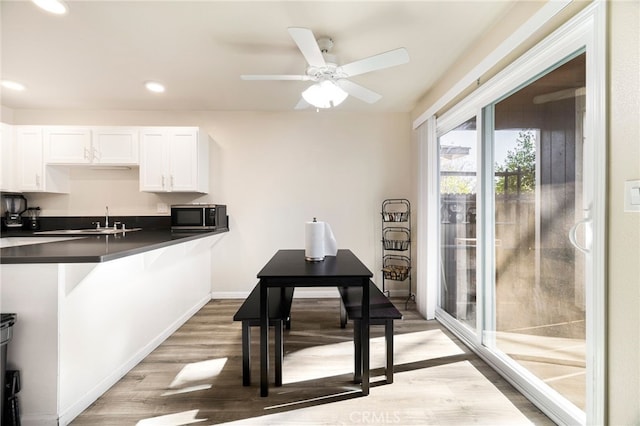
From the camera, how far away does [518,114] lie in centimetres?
203

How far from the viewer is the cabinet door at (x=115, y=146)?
3.52 meters

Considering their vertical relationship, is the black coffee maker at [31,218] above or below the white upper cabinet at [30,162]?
below

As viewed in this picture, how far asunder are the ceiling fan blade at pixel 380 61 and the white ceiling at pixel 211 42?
1.21ft

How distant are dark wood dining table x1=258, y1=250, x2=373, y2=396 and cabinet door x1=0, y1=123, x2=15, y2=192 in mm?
3721

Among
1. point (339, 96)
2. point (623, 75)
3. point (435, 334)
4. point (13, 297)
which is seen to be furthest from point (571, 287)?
point (13, 297)

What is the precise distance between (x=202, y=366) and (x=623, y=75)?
2972 mm

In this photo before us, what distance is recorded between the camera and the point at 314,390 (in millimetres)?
1921

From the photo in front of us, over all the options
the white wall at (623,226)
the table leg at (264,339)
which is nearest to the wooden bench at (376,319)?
the table leg at (264,339)

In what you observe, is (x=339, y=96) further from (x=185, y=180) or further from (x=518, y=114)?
(x=185, y=180)

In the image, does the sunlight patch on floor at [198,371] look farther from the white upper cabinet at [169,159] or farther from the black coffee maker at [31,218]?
the black coffee maker at [31,218]

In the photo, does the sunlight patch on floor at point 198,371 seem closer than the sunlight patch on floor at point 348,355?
Yes

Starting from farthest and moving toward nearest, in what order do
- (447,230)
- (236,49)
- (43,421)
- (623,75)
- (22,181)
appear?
(22,181)
(447,230)
(236,49)
(43,421)
(623,75)

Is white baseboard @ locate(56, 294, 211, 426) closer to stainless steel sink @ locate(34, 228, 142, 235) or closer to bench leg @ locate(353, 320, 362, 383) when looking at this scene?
stainless steel sink @ locate(34, 228, 142, 235)

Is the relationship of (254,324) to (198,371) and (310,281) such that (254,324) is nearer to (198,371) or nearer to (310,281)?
(310,281)
